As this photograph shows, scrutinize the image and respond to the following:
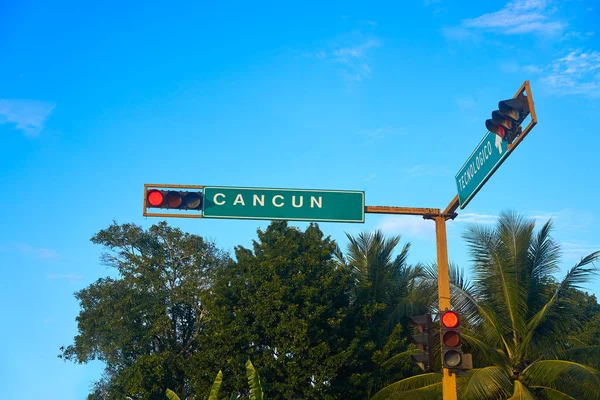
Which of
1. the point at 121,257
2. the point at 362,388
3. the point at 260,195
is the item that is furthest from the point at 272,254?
the point at 260,195

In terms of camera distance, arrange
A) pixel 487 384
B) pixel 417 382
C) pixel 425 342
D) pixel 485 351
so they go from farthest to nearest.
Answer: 1. pixel 417 382
2. pixel 485 351
3. pixel 487 384
4. pixel 425 342

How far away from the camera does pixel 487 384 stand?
1595 cm

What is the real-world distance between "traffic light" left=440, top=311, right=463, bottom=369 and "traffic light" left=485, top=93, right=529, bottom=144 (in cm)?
273

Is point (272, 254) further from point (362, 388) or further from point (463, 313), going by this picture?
point (463, 313)

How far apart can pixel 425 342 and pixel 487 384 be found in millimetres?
7472

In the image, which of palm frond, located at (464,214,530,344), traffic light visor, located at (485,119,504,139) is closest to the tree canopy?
palm frond, located at (464,214,530,344)

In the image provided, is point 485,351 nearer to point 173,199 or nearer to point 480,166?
point 480,166

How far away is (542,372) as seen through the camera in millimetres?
16312

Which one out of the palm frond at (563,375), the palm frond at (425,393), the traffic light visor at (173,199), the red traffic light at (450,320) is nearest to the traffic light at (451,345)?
the red traffic light at (450,320)

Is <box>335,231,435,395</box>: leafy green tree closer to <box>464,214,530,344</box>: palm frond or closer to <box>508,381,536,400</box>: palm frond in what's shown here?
<box>464,214,530,344</box>: palm frond

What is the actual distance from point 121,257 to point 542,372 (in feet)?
73.1

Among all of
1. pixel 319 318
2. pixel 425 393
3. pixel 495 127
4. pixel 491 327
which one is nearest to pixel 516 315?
pixel 491 327

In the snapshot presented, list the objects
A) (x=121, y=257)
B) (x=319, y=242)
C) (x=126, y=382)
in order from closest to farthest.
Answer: (x=319, y=242) → (x=126, y=382) → (x=121, y=257)

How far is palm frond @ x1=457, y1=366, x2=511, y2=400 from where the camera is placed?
52.0 ft
